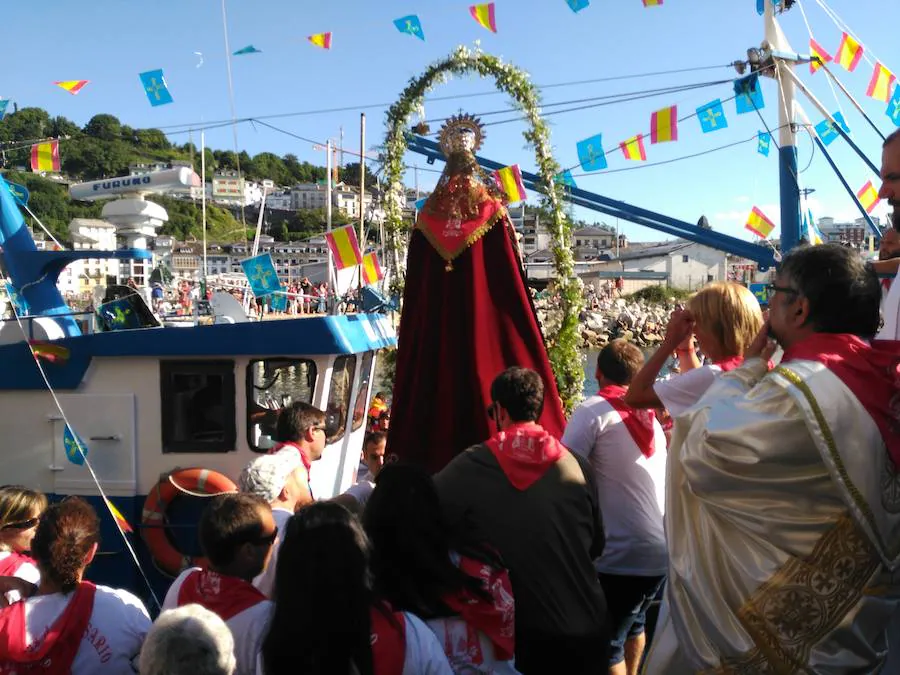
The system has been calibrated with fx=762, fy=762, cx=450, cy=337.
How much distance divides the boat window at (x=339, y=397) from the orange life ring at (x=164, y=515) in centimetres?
90

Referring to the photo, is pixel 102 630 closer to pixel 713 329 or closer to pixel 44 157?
pixel 713 329

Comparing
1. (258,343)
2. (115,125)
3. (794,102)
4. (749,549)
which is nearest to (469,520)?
(749,549)

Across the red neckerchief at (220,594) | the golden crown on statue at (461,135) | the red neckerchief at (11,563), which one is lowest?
the red neckerchief at (11,563)

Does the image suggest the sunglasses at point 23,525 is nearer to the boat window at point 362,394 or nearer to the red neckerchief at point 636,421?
the red neckerchief at point 636,421

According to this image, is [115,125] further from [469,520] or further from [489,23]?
[469,520]

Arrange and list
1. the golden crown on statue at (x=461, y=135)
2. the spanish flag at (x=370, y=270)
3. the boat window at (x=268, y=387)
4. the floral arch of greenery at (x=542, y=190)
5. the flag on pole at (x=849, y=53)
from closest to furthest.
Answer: the golden crown on statue at (x=461, y=135), the floral arch of greenery at (x=542, y=190), the boat window at (x=268, y=387), the spanish flag at (x=370, y=270), the flag on pole at (x=849, y=53)

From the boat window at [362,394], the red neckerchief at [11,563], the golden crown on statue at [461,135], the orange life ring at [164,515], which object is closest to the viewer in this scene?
the red neckerchief at [11,563]

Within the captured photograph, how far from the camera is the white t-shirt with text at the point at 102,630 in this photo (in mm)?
2615

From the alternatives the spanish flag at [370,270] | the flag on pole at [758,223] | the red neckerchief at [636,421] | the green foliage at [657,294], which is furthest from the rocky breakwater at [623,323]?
the red neckerchief at [636,421]

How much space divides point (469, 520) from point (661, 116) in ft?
38.5

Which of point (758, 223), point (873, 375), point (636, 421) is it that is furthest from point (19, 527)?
point (758, 223)

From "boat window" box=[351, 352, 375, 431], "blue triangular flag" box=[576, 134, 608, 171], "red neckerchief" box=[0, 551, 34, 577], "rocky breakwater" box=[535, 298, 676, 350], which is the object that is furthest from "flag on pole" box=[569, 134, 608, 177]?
"rocky breakwater" box=[535, 298, 676, 350]

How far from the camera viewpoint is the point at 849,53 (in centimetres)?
1171

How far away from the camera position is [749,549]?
6.88 ft
